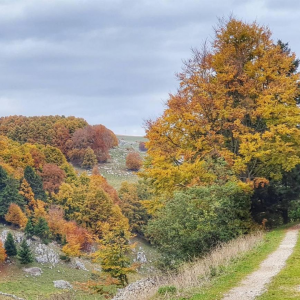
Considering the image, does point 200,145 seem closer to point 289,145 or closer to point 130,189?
point 289,145

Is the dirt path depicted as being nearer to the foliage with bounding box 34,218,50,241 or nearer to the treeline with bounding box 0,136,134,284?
the treeline with bounding box 0,136,134,284

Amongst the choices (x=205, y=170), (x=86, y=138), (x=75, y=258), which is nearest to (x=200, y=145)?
(x=205, y=170)

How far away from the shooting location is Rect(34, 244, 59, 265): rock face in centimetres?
5537

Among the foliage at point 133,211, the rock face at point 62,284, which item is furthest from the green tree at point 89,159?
the rock face at point 62,284

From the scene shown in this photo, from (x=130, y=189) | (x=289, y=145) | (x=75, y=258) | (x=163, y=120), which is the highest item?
(x=163, y=120)

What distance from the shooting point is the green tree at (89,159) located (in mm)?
116250

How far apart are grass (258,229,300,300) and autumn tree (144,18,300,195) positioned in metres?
9.26

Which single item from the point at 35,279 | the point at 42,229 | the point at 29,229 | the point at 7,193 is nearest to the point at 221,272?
the point at 35,279

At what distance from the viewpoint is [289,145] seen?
20.9 metres

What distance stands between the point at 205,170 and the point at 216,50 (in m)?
8.54

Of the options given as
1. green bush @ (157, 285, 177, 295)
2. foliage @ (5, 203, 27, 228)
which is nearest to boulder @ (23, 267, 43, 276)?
foliage @ (5, 203, 27, 228)

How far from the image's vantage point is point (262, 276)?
33.1 ft

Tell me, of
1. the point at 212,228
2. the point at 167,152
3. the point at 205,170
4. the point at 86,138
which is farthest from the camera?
the point at 86,138

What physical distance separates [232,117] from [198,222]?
767 cm
